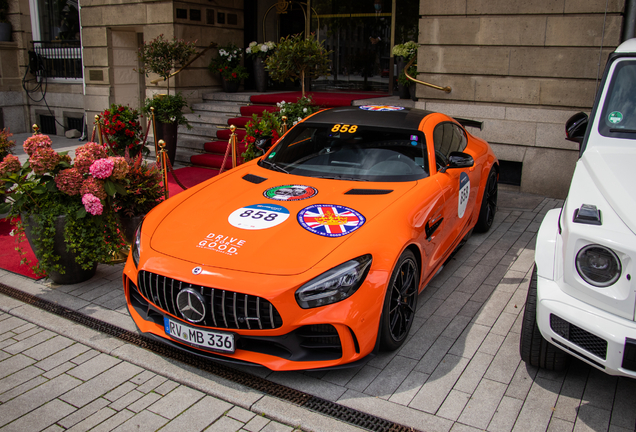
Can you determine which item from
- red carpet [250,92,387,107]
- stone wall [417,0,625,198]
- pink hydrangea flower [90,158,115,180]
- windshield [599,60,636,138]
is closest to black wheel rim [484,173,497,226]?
windshield [599,60,636,138]

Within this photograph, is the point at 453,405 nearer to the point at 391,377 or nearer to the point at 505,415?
the point at 505,415

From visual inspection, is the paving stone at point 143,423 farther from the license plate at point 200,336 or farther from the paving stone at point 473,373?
the paving stone at point 473,373

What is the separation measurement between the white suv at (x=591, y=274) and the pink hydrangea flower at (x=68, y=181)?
3806mm

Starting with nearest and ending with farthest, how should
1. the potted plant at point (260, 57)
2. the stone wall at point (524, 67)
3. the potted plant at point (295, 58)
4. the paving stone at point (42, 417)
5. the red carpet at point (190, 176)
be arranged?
the paving stone at point (42, 417) < the stone wall at point (524, 67) < the potted plant at point (295, 58) < the red carpet at point (190, 176) < the potted plant at point (260, 57)

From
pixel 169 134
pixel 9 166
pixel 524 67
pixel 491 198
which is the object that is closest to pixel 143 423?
pixel 9 166

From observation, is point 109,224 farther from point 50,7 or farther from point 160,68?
point 50,7

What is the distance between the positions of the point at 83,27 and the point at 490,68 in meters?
10.1

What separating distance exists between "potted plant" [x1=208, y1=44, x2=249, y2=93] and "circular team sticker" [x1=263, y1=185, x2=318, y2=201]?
8523 millimetres

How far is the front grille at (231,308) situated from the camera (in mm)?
3199

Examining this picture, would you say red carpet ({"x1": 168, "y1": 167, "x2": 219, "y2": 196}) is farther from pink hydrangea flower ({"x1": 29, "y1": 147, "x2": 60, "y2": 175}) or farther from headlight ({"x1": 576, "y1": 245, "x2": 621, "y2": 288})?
headlight ({"x1": 576, "y1": 245, "x2": 621, "y2": 288})

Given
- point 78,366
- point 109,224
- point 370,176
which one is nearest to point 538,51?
point 370,176

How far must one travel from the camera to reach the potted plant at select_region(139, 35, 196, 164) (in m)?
10.2

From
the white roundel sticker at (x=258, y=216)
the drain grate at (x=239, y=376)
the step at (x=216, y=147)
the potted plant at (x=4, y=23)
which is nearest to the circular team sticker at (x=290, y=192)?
the white roundel sticker at (x=258, y=216)

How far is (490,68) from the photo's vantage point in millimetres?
8570
